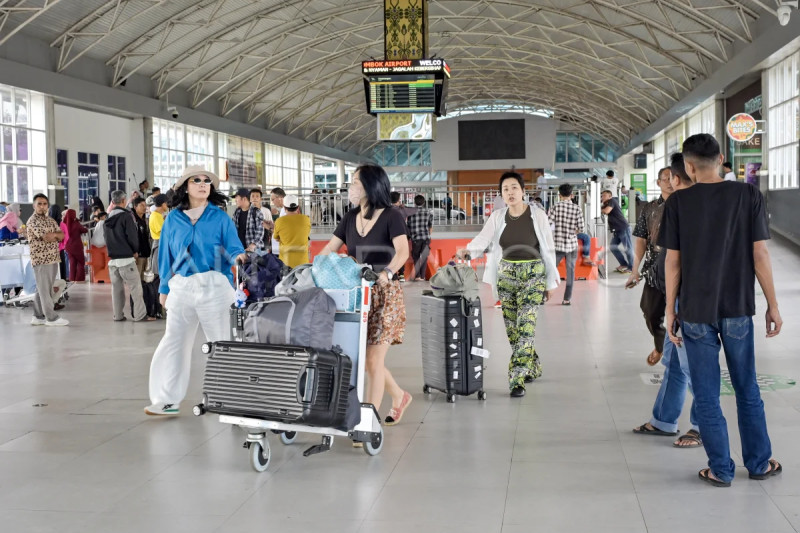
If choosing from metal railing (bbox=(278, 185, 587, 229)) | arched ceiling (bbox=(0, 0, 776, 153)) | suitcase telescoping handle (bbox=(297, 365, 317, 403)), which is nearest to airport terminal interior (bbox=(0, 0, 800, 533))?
suitcase telescoping handle (bbox=(297, 365, 317, 403))

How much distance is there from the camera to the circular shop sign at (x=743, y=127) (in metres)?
24.2

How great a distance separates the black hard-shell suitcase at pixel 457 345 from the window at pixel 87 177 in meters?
25.7

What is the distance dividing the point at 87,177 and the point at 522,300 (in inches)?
1057

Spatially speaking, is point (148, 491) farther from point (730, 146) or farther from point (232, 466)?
point (730, 146)

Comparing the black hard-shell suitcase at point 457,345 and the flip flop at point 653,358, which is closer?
the black hard-shell suitcase at point 457,345

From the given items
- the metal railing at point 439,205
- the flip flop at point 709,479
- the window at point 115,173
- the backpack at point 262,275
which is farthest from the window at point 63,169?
the flip flop at point 709,479

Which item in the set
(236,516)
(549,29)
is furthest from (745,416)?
(549,29)

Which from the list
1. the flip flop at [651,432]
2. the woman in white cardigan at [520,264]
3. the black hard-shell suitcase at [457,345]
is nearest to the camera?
the flip flop at [651,432]

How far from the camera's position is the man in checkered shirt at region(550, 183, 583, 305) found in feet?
45.7

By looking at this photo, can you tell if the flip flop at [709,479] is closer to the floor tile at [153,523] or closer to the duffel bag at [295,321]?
the duffel bag at [295,321]

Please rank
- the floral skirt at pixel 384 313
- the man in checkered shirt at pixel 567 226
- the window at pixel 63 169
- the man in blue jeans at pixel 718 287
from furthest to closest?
the window at pixel 63 169 → the man in checkered shirt at pixel 567 226 → the floral skirt at pixel 384 313 → the man in blue jeans at pixel 718 287

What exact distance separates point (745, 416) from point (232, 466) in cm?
274

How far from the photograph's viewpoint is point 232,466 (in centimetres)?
488

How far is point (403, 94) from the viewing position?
69.8 feet
